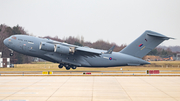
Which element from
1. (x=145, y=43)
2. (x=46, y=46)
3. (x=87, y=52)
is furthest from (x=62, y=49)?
(x=145, y=43)

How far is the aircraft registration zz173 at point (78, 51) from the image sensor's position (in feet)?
93.2

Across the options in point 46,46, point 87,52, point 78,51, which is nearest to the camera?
point 46,46

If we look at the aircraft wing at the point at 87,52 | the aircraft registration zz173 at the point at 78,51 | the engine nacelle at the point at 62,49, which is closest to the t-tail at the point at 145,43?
the aircraft registration zz173 at the point at 78,51

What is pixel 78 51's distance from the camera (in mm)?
28922

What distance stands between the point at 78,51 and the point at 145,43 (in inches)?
384

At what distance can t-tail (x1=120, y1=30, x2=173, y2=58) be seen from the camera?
29433mm

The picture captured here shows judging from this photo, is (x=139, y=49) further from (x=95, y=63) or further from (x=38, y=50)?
(x=38, y=50)

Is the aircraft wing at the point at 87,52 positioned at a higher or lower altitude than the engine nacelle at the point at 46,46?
lower

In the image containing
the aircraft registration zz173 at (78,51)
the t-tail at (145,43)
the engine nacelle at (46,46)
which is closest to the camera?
the engine nacelle at (46,46)

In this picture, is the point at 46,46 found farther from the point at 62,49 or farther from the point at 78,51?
the point at 78,51

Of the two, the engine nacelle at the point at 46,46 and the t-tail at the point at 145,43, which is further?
the t-tail at the point at 145,43

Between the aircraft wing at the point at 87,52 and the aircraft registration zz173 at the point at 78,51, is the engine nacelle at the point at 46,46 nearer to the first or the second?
the aircraft registration zz173 at the point at 78,51
